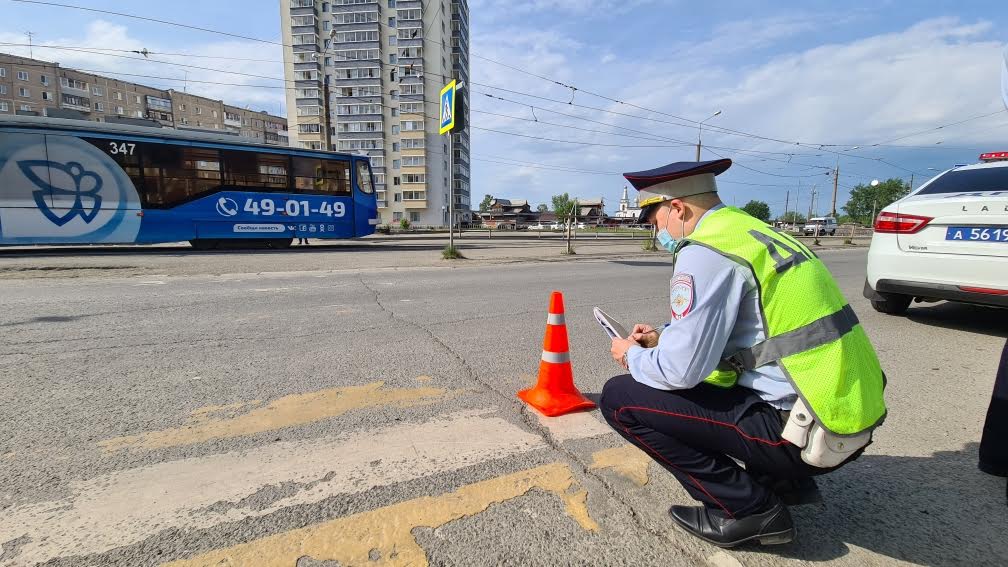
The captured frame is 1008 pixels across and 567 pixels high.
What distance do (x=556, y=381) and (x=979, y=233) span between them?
4.35 meters

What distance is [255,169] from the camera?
14.7 m

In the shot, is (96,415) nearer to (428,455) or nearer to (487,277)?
(428,455)

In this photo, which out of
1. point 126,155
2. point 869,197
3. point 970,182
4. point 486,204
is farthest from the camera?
point 486,204

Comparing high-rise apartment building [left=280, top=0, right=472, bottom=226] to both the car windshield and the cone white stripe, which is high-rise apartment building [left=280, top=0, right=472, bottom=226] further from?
the cone white stripe

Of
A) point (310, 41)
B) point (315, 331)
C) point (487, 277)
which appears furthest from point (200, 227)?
point (310, 41)

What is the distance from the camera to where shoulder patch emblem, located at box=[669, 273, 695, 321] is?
5.23 ft

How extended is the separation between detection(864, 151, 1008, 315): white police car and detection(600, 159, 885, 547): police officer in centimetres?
409

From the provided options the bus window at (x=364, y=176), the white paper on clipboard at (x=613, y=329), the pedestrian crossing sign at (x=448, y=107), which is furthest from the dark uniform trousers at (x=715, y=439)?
the bus window at (x=364, y=176)

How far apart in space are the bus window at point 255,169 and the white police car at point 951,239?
15.4 meters

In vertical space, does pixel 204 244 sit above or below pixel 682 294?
below

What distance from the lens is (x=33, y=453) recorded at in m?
2.34

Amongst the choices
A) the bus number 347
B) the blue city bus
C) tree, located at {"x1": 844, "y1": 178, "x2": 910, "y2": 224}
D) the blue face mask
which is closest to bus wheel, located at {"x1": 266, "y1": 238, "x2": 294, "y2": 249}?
the blue city bus

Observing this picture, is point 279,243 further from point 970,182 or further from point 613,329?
point 970,182

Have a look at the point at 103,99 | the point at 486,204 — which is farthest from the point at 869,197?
the point at 103,99
